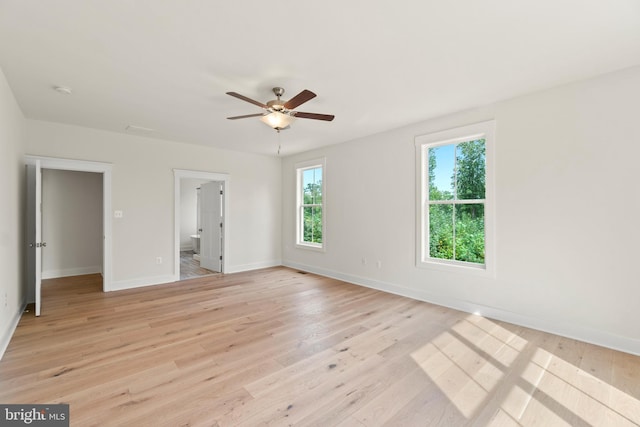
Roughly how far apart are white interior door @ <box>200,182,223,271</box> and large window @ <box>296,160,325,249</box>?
172 centimetres

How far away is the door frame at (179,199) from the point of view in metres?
5.46

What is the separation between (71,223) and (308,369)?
6.26 m

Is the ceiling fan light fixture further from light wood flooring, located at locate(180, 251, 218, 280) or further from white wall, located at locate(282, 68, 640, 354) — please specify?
light wood flooring, located at locate(180, 251, 218, 280)

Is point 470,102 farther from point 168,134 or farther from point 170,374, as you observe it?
point 168,134

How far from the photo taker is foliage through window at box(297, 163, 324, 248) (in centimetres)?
622

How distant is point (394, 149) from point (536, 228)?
2.21m

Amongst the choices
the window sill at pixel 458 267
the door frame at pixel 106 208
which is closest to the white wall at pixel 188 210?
the door frame at pixel 106 208

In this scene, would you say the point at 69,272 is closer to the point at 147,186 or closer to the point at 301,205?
the point at 147,186

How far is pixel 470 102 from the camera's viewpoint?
355 centimetres

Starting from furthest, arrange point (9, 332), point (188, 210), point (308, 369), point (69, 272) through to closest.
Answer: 1. point (188, 210)
2. point (69, 272)
3. point (9, 332)
4. point (308, 369)

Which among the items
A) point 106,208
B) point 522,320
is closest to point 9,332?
point 106,208

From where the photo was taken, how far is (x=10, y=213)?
313 centimetres

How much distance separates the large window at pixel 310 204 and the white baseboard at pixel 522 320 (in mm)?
1516

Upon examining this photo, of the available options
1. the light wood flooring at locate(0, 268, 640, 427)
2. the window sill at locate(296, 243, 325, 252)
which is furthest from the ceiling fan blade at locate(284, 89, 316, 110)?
the window sill at locate(296, 243, 325, 252)
